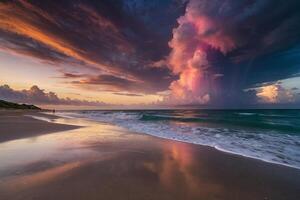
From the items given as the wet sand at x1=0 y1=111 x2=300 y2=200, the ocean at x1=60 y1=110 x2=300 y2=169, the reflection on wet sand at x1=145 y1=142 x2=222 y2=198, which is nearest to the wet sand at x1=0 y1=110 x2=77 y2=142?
the wet sand at x1=0 y1=111 x2=300 y2=200

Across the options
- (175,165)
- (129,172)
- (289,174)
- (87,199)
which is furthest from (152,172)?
(289,174)

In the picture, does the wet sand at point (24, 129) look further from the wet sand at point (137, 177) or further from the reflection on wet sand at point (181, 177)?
the reflection on wet sand at point (181, 177)

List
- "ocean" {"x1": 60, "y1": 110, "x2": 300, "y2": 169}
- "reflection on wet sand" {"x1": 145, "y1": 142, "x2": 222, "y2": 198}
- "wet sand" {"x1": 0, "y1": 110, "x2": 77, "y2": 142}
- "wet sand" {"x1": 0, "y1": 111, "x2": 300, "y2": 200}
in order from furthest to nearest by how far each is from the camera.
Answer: "wet sand" {"x1": 0, "y1": 110, "x2": 77, "y2": 142} < "ocean" {"x1": 60, "y1": 110, "x2": 300, "y2": 169} < "reflection on wet sand" {"x1": 145, "y1": 142, "x2": 222, "y2": 198} < "wet sand" {"x1": 0, "y1": 111, "x2": 300, "y2": 200}

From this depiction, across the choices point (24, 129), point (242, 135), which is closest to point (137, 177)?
point (242, 135)

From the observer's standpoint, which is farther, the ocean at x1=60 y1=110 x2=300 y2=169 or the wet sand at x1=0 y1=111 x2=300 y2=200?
the ocean at x1=60 y1=110 x2=300 y2=169

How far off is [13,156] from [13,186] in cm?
258

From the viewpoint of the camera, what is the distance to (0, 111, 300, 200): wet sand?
3.37 m

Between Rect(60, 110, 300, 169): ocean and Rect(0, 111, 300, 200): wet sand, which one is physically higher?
Rect(60, 110, 300, 169): ocean

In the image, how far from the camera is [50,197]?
10.2 ft

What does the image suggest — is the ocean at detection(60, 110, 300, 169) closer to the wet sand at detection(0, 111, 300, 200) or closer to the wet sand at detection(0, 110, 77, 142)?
the wet sand at detection(0, 111, 300, 200)

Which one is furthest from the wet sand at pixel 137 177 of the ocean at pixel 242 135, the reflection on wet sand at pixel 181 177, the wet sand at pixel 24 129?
the wet sand at pixel 24 129

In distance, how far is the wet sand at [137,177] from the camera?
3365 mm

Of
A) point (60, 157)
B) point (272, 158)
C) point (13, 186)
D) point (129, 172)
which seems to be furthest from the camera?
point (272, 158)

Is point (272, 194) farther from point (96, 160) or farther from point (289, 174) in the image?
point (96, 160)
